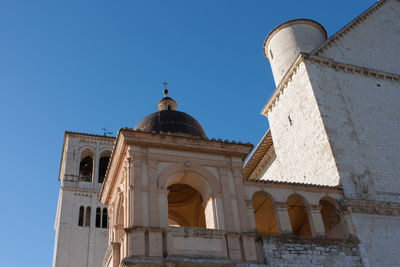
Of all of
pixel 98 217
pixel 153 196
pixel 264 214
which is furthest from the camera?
pixel 98 217

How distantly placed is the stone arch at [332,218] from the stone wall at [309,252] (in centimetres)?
88

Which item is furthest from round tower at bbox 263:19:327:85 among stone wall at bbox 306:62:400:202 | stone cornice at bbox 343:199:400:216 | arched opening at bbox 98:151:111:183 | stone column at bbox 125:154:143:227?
arched opening at bbox 98:151:111:183

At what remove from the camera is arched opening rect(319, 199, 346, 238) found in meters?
17.6

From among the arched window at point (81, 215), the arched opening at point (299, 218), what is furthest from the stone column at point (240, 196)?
the arched window at point (81, 215)

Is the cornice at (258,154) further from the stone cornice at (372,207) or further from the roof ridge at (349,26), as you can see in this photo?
the stone cornice at (372,207)

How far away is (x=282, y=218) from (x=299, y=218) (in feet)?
13.2

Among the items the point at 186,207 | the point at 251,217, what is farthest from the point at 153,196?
the point at 186,207

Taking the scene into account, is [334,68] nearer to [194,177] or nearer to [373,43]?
[373,43]

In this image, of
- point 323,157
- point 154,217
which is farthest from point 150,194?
point 323,157

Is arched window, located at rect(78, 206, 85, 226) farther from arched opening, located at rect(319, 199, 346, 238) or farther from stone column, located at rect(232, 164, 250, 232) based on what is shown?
stone column, located at rect(232, 164, 250, 232)

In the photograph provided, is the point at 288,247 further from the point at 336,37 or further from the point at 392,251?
the point at 336,37

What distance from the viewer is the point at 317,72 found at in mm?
21344

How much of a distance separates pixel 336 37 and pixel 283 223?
10.7 m

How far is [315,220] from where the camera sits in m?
17.0
